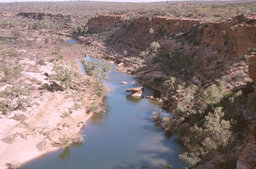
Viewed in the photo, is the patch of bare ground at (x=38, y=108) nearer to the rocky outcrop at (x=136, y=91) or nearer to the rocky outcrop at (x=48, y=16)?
the rocky outcrop at (x=136, y=91)

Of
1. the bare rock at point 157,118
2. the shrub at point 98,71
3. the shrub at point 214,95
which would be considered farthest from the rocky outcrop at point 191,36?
the bare rock at point 157,118

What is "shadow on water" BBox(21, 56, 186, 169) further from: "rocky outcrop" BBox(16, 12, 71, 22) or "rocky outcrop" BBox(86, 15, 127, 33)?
"rocky outcrop" BBox(16, 12, 71, 22)

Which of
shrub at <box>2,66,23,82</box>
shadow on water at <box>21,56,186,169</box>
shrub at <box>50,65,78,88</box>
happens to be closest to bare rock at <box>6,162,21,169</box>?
shadow on water at <box>21,56,186,169</box>

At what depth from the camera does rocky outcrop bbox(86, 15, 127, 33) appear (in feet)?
237

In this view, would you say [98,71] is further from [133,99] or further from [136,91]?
[133,99]

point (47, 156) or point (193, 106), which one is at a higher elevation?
point (193, 106)

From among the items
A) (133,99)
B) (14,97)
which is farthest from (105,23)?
(14,97)

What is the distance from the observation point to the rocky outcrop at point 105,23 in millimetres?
72369

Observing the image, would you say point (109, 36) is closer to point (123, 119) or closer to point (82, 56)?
point (82, 56)

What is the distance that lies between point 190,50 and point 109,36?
35.6 meters

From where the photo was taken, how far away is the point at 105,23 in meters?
77.2

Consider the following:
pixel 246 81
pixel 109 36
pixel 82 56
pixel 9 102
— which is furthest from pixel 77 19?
pixel 246 81

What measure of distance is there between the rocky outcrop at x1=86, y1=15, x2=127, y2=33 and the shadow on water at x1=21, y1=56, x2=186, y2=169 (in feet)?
154

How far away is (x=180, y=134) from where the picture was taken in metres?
22.0
